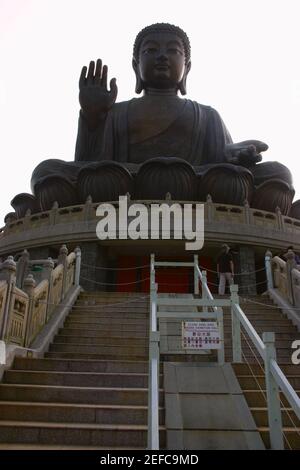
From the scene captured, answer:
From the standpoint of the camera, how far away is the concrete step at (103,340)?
227 inches

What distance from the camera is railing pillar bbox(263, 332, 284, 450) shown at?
2.93 m

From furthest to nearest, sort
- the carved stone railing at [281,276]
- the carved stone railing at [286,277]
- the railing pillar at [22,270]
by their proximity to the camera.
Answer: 1. the carved stone railing at [281,276]
2. the railing pillar at [22,270]
3. the carved stone railing at [286,277]

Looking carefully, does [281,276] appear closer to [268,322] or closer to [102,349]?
[268,322]

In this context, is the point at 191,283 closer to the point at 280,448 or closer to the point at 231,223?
the point at 231,223

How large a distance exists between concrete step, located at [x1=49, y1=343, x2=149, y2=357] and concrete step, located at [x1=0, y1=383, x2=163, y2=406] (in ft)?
4.85

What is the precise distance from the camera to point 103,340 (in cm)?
583

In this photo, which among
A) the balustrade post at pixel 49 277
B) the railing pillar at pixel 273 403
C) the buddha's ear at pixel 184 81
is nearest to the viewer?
the railing pillar at pixel 273 403

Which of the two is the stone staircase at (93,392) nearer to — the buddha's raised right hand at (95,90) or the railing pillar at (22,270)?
the railing pillar at (22,270)

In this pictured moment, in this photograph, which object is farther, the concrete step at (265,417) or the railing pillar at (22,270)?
the railing pillar at (22,270)

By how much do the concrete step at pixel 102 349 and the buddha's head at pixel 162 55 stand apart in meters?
14.1

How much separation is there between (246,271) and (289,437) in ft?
25.4

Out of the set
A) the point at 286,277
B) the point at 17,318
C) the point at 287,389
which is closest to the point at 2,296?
the point at 17,318

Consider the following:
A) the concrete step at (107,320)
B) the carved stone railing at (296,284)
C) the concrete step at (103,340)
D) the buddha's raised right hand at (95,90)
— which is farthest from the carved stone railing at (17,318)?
the buddha's raised right hand at (95,90)

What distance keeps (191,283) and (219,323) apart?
7236mm
